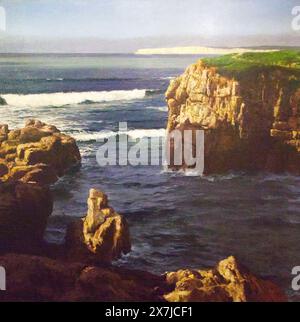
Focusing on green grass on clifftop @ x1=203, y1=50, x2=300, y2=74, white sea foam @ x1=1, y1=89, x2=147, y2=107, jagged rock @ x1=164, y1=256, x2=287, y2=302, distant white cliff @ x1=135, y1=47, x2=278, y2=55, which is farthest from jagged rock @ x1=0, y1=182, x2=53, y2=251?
green grass on clifftop @ x1=203, y1=50, x2=300, y2=74

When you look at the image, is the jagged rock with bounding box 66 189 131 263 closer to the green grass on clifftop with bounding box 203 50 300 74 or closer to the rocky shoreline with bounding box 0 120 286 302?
the rocky shoreline with bounding box 0 120 286 302

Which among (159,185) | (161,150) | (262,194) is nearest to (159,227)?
(159,185)

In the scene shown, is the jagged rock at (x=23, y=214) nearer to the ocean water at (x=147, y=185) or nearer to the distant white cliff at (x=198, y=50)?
the ocean water at (x=147, y=185)

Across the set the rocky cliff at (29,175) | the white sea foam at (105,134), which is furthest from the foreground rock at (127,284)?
the white sea foam at (105,134)

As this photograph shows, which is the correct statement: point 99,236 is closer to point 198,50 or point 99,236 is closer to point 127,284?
point 127,284

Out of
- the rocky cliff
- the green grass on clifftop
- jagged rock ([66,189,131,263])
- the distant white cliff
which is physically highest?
the distant white cliff

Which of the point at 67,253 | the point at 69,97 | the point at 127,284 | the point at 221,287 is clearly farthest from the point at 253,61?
the point at 67,253
